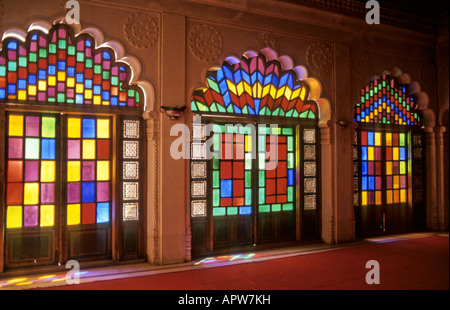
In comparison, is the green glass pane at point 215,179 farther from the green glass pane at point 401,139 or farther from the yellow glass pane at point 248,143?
the green glass pane at point 401,139

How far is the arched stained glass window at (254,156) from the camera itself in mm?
6188

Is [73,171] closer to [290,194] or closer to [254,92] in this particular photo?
[254,92]

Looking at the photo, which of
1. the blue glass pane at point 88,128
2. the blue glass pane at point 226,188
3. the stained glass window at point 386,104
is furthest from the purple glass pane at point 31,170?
the stained glass window at point 386,104

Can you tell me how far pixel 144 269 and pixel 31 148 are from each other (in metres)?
2.17

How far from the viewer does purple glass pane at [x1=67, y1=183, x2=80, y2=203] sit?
17.6 ft

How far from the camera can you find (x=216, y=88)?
625cm

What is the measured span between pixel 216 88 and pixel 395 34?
3834 millimetres

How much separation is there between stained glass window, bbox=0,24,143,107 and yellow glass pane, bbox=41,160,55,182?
2.67 feet

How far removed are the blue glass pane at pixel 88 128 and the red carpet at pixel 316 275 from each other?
1.97 m

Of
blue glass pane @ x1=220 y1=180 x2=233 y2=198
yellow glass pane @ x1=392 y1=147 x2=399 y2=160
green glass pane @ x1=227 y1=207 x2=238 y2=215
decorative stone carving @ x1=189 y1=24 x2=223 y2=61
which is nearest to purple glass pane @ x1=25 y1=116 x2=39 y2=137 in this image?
decorative stone carving @ x1=189 y1=24 x2=223 y2=61

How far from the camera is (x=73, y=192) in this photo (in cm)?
537

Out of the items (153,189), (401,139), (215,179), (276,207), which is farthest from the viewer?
(401,139)

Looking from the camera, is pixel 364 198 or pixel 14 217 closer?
pixel 14 217

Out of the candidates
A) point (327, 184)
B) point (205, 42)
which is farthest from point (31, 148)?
point (327, 184)
